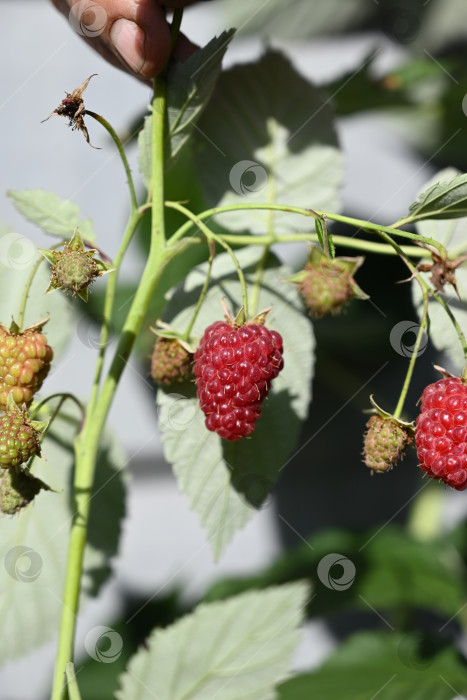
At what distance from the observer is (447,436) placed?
49 cm

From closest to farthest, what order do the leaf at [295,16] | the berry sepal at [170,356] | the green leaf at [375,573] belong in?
the berry sepal at [170,356]
the green leaf at [375,573]
the leaf at [295,16]

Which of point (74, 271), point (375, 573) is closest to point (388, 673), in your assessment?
point (375, 573)

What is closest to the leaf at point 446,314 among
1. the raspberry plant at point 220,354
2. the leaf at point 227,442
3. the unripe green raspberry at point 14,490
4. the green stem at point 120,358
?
the raspberry plant at point 220,354

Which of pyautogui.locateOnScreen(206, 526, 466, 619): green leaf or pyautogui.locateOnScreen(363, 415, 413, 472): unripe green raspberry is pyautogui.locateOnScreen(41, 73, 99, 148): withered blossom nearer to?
pyautogui.locateOnScreen(363, 415, 413, 472): unripe green raspberry

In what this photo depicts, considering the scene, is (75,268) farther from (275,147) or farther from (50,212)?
(275,147)

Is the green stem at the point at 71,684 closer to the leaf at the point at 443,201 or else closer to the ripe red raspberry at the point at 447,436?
the ripe red raspberry at the point at 447,436

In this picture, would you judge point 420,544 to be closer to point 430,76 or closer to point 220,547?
point 220,547

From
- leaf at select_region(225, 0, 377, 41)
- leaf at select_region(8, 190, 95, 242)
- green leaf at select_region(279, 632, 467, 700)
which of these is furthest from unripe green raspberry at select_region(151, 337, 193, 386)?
leaf at select_region(225, 0, 377, 41)

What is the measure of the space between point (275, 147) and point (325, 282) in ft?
0.53

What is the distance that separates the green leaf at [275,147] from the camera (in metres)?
0.66

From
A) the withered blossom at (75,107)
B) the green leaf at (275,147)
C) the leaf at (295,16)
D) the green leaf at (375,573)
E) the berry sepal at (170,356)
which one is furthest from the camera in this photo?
the leaf at (295,16)

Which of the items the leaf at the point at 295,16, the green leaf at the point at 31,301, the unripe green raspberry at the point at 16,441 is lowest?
the unripe green raspberry at the point at 16,441

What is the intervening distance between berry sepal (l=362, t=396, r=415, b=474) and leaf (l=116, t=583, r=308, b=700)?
204 mm

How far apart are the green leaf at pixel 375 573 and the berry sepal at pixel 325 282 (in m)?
0.38
